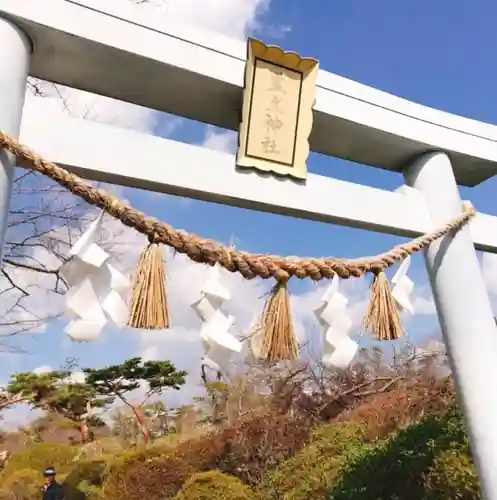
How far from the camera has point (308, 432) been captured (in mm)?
4453

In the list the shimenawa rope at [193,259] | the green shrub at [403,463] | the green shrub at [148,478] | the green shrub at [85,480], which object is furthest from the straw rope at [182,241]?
the green shrub at [85,480]

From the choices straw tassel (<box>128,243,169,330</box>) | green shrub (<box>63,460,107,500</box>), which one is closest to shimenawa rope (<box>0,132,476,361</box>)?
straw tassel (<box>128,243,169,330</box>)

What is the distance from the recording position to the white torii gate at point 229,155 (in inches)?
43.1

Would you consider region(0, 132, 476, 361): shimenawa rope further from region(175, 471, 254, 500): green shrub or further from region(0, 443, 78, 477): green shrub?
region(0, 443, 78, 477): green shrub

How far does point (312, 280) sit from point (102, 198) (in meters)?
0.47

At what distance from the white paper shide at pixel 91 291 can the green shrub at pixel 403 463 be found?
6.42 ft

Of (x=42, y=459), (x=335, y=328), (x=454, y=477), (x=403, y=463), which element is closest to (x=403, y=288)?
(x=335, y=328)

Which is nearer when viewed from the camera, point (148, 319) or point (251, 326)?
point (148, 319)

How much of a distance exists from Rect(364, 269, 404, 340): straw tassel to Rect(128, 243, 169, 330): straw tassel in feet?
1.77

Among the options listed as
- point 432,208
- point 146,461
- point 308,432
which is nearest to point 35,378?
point 146,461

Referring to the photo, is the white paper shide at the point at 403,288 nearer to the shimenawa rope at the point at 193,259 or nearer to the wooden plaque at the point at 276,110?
the shimenawa rope at the point at 193,259

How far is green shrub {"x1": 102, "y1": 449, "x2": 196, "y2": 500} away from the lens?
4.42 meters

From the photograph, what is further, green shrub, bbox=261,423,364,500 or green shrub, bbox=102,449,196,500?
green shrub, bbox=102,449,196,500

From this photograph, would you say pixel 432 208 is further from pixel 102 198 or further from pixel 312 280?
pixel 102 198
